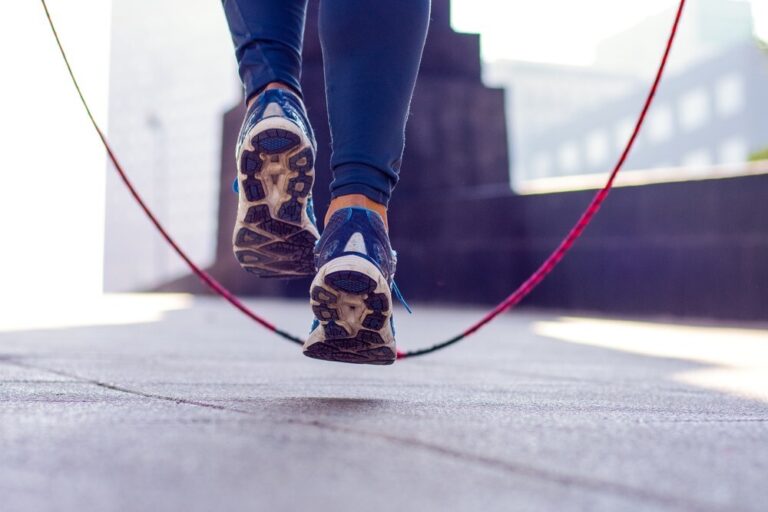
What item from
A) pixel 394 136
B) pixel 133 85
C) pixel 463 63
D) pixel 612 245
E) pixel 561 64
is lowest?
pixel 394 136

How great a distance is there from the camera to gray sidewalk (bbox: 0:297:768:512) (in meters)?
0.46

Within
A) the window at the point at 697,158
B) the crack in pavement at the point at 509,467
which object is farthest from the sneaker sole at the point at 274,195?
the window at the point at 697,158

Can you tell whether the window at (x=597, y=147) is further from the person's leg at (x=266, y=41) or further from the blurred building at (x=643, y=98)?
the person's leg at (x=266, y=41)

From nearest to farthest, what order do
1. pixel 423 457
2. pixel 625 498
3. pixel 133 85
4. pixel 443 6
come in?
pixel 625 498
pixel 423 457
pixel 443 6
pixel 133 85

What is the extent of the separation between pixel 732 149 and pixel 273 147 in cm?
3242

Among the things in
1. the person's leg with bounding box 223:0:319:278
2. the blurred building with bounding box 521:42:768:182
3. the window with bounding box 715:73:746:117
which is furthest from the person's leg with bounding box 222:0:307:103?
the window with bounding box 715:73:746:117

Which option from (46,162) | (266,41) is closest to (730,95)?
(46,162)

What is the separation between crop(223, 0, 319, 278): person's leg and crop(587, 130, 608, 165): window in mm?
37728

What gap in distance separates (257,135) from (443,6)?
23.1 feet

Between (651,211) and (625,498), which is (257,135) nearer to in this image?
(625,498)

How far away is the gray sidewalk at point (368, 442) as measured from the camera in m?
0.46

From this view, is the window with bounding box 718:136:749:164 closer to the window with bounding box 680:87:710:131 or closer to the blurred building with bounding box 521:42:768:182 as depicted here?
the blurred building with bounding box 521:42:768:182

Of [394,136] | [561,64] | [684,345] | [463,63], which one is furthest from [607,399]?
[561,64]

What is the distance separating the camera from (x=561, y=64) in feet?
160
